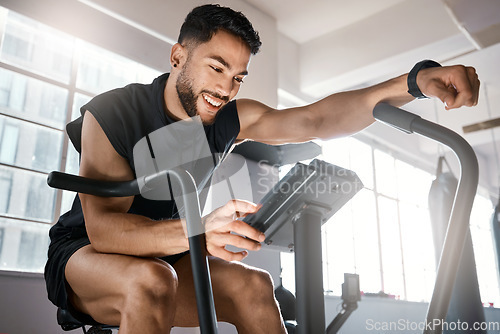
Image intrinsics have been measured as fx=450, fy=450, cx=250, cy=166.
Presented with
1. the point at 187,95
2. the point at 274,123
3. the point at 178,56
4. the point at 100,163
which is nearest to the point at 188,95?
the point at 187,95

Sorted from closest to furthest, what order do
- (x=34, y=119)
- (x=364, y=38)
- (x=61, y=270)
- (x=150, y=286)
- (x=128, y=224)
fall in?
(x=150, y=286)
(x=128, y=224)
(x=61, y=270)
(x=34, y=119)
(x=364, y=38)

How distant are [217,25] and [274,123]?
414 mm

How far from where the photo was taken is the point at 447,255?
2.87 ft

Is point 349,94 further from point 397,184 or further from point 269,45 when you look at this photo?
point 397,184

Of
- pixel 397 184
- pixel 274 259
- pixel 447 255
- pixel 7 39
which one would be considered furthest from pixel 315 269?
pixel 397 184

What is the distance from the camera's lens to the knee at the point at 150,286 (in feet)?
3.50

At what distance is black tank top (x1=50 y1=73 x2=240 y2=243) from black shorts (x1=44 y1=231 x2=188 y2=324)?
2.1 inches

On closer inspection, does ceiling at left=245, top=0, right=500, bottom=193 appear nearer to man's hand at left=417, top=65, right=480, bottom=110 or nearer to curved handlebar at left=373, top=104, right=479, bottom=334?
man's hand at left=417, top=65, right=480, bottom=110

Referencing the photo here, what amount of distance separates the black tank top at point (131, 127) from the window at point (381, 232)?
3.36m

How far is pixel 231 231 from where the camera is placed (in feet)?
3.23

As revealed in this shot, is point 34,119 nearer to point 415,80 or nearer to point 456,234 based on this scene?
point 415,80

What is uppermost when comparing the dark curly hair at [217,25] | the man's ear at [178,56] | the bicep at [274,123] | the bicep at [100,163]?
the dark curly hair at [217,25]

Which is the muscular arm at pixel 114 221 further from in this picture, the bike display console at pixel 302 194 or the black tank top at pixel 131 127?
the bike display console at pixel 302 194
